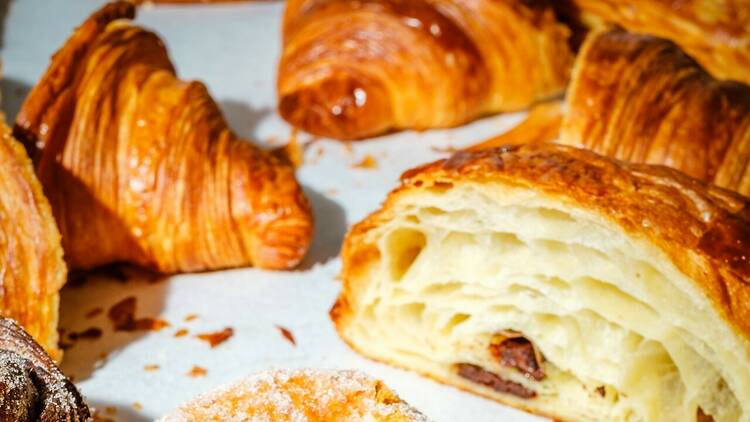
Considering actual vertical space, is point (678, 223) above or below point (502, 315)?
above

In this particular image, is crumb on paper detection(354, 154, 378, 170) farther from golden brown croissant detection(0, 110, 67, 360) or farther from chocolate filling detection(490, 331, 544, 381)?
golden brown croissant detection(0, 110, 67, 360)

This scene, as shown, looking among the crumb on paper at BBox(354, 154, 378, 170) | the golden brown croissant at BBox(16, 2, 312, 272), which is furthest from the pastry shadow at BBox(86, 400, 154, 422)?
the crumb on paper at BBox(354, 154, 378, 170)

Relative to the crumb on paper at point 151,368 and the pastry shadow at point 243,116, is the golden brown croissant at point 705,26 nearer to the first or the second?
the pastry shadow at point 243,116

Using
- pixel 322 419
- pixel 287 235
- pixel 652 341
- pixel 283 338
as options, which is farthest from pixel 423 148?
pixel 322 419

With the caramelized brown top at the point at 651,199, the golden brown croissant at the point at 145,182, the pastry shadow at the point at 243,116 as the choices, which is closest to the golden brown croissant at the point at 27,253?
the golden brown croissant at the point at 145,182

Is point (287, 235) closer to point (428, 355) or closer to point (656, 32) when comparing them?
point (428, 355)
